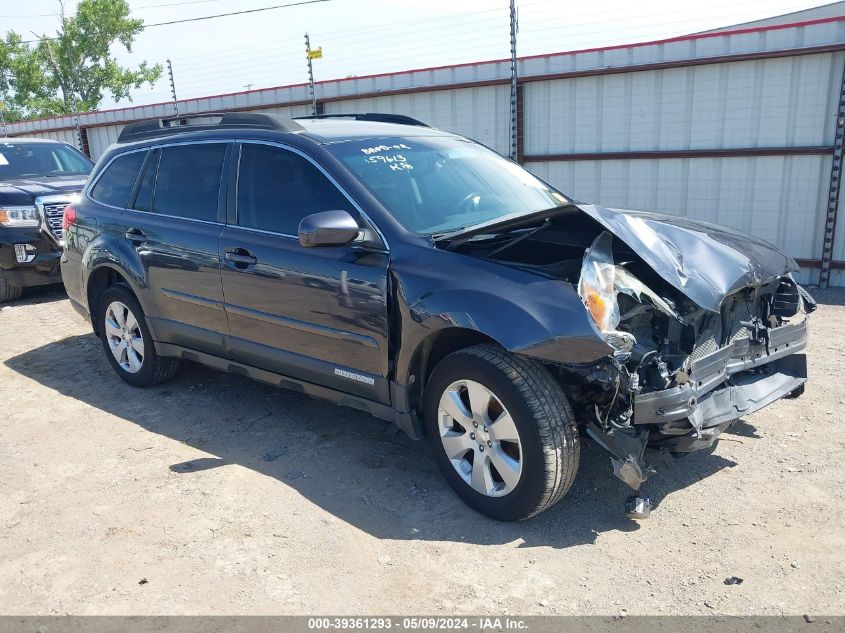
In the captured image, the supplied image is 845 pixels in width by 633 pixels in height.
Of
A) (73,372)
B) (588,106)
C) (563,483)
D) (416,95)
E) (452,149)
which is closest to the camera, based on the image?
(563,483)

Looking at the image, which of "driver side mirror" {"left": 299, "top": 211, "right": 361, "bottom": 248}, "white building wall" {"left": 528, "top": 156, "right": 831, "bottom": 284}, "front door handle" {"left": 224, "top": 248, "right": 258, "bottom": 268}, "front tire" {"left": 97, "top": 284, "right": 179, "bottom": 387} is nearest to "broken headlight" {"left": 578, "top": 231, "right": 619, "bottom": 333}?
"driver side mirror" {"left": 299, "top": 211, "right": 361, "bottom": 248}

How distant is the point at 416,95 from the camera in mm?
10805

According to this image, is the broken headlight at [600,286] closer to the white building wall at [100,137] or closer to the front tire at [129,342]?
the front tire at [129,342]

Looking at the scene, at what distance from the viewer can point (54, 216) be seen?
8500 mm

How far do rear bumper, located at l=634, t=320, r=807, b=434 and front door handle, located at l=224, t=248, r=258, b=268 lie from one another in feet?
7.82

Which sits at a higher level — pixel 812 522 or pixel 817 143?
pixel 817 143

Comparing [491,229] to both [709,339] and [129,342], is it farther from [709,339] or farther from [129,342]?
[129,342]

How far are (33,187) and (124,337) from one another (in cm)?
446

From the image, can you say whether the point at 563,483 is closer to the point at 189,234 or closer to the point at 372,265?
the point at 372,265

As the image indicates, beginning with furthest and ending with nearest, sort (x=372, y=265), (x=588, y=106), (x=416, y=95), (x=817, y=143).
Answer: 1. (x=416, y=95)
2. (x=588, y=106)
3. (x=817, y=143)
4. (x=372, y=265)

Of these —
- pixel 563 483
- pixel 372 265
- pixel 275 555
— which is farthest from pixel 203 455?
pixel 563 483

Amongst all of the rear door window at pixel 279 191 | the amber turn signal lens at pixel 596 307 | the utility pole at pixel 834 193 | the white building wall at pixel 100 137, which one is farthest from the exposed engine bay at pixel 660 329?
the white building wall at pixel 100 137

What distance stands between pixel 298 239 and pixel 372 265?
0.55 m

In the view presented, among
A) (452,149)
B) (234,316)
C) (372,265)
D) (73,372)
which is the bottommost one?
(73,372)
